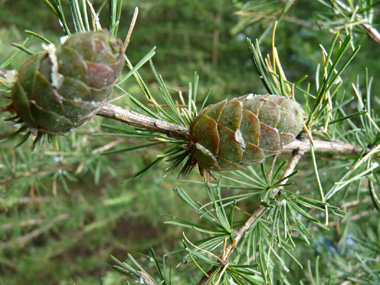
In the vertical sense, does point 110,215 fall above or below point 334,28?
below

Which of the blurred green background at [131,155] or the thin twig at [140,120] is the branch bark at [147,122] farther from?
the blurred green background at [131,155]

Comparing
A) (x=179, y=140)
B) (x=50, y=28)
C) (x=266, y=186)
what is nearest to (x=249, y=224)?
(x=266, y=186)

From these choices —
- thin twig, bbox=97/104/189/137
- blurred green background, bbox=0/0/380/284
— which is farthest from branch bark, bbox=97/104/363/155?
blurred green background, bbox=0/0/380/284

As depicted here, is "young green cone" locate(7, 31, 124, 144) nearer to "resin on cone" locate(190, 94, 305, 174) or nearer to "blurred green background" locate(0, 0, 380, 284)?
"resin on cone" locate(190, 94, 305, 174)

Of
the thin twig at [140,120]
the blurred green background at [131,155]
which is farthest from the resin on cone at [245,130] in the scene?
the blurred green background at [131,155]

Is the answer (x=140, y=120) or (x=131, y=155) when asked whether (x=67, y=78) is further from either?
(x=131, y=155)

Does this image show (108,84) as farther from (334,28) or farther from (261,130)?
(334,28)
